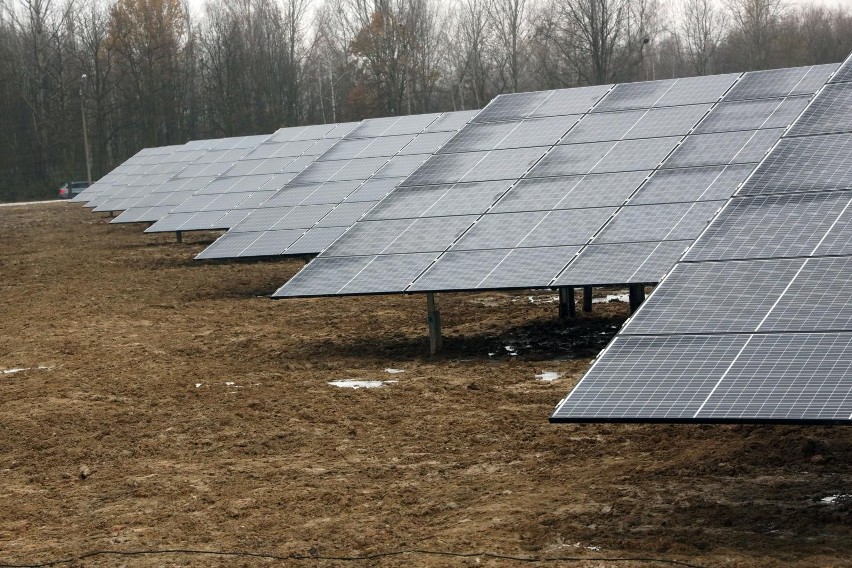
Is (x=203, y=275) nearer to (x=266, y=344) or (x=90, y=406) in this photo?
(x=266, y=344)

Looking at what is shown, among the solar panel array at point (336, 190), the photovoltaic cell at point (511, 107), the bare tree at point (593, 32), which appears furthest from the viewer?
the bare tree at point (593, 32)

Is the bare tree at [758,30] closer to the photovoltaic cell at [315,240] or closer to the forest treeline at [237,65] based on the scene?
the forest treeline at [237,65]

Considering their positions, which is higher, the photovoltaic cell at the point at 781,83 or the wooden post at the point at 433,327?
the photovoltaic cell at the point at 781,83

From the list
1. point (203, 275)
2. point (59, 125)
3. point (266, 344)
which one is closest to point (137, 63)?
point (59, 125)

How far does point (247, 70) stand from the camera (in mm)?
85125

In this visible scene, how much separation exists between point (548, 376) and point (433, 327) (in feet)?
6.68

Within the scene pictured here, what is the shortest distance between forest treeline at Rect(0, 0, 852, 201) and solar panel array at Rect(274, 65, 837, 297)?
57.2 m

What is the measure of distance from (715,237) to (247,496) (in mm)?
4137

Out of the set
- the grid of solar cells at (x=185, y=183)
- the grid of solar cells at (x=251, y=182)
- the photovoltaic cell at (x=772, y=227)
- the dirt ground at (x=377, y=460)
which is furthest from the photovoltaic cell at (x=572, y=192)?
the grid of solar cells at (x=185, y=183)

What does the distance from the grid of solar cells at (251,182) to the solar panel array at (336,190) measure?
457mm

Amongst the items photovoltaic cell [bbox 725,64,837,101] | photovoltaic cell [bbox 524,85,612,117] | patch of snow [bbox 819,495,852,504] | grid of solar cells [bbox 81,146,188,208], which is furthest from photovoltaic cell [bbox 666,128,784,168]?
grid of solar cells [bbox 81,146,188,208]

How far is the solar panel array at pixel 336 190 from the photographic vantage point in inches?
765

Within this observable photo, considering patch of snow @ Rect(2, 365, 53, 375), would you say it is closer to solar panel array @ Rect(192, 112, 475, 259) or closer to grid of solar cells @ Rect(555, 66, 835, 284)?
solar panel array @ Rect(192, 112, 475, 259)

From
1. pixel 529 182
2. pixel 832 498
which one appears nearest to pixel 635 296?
pixel 529 182
